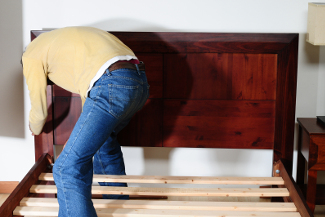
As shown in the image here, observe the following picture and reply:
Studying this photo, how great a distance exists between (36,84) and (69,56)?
24cm

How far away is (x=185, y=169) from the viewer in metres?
2.32

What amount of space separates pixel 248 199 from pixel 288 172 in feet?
1.33

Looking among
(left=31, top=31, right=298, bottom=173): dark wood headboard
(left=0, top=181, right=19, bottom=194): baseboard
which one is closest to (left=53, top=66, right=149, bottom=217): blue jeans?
Answer: (left=31, top=31, right=298, bottom=173): dark wood headboard

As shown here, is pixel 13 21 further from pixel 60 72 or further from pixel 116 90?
pixel 116 90

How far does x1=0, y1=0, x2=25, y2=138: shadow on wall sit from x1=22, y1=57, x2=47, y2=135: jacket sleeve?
0.45 metres

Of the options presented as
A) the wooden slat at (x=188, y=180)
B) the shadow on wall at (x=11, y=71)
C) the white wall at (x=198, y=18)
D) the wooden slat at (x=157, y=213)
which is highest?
the white wall at (x=198, y=18)

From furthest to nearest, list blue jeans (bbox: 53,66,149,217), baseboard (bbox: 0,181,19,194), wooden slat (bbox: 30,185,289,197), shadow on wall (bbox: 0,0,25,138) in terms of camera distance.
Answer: baseboard (bbox: 0,181,19,194) → shadow on wall (bbox: 0,0,25,138) → wooden slat (bbox: 30,185,289,197) → blue jeans (bbox: 53,66,149,217)

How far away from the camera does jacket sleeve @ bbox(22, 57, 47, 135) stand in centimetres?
169

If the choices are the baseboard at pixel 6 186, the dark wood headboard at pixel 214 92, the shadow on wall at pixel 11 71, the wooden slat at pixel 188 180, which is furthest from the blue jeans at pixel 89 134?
the baseboard at pixel 6 186

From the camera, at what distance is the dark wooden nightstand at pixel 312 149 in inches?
73.8

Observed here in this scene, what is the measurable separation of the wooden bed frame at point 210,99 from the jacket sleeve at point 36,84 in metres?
0.33

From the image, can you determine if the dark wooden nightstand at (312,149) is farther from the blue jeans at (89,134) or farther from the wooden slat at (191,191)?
the blue jeans at (89,134)

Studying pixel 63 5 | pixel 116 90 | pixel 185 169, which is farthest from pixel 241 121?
pixel 63 5

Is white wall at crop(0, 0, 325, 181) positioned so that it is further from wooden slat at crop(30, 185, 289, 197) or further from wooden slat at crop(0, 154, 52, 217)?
wooden slat at crop(30, 185, 289, 197)
